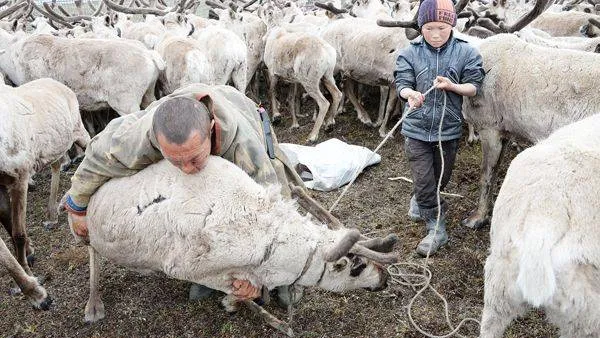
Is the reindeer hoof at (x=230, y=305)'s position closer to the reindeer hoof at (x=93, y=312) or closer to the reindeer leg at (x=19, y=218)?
the reindeer hoof at (x=93, y=312)

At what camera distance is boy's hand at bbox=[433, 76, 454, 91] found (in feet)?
12.5

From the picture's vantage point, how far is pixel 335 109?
8102mm

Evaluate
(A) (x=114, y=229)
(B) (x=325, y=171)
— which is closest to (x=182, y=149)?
(A) (x=114, y=229)

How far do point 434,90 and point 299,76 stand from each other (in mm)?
3974

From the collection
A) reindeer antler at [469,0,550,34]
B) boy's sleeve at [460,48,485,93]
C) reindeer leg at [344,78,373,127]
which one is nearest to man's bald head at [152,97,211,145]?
boy's sleeve at [460,48,485,93]

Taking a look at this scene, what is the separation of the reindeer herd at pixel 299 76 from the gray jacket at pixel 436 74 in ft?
1.59

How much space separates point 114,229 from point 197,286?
1065 mm

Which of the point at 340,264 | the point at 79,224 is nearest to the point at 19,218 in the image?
the point at 79,224

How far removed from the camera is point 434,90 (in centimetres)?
415

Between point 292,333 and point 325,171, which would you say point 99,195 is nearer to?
point 292,333

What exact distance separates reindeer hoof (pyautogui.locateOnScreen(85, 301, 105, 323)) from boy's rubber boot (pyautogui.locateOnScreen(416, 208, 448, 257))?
8.41 ft

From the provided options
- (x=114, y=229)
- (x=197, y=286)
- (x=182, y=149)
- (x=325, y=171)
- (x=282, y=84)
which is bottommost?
(x=282, y=84)

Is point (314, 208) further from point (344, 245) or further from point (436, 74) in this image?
point (436, 74)

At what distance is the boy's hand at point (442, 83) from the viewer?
381 cm
